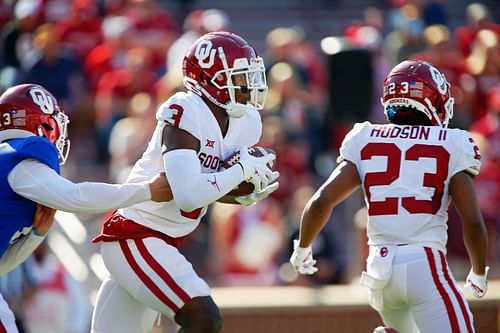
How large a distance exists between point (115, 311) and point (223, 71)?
119 centimetres

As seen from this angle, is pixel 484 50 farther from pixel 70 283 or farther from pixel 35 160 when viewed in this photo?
pixel 35 160

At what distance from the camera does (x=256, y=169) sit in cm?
555

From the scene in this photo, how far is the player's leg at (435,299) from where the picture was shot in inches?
212

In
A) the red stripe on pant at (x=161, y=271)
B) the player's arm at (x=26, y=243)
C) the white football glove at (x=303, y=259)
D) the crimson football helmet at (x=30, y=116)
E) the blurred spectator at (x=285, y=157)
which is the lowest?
the blurred spectator at (x=285, y=157)

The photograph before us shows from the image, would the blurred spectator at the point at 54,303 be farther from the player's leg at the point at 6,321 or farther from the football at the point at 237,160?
the player's leg at the point at 6,321

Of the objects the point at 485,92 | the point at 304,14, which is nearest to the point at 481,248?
the point at 485,92

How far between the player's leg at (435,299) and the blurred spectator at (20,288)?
3.84 meters

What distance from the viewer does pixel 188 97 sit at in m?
5.58

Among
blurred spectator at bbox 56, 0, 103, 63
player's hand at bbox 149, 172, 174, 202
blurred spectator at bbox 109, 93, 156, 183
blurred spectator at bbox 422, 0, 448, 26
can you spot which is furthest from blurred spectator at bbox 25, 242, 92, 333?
blurred spectator at bbox 422, 0, 448, 26

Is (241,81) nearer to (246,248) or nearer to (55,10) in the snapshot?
(246,248)

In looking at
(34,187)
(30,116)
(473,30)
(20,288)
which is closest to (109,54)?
(20,288)

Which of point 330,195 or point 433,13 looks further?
point 433,13

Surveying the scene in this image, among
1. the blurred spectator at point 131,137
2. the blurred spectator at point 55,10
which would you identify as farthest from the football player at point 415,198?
the blurred spectator at point 55,10

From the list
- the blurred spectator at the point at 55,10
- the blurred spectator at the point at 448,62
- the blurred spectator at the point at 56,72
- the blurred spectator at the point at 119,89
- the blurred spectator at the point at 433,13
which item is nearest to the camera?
the blurred spectator at the point at 119,89
